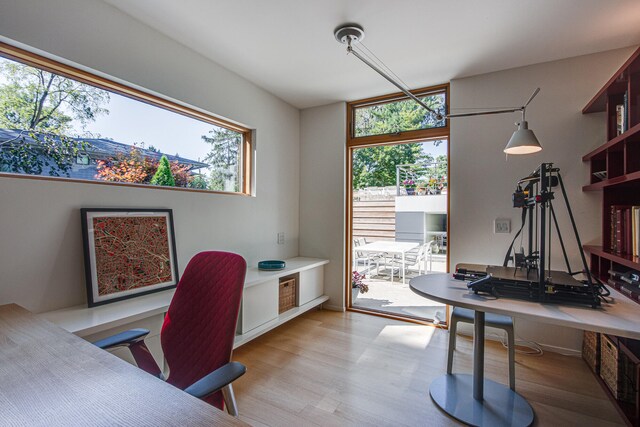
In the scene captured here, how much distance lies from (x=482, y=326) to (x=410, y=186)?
2.42 m

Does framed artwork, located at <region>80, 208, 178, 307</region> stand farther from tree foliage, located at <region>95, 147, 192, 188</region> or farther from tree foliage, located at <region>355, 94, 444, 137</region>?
tree foliage, located at <region>355, 94, 444, 137</region>

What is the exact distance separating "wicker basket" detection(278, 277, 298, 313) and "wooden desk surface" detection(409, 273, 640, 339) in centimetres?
164

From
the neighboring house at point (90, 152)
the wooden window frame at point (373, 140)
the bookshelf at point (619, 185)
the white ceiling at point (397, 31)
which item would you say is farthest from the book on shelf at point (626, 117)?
the neighboring house at point (90, 152)

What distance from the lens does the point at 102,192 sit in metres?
2.01

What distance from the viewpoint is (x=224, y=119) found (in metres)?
2.96

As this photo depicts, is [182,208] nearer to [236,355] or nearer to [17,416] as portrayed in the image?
[236,355]

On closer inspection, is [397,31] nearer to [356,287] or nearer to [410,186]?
[410,186]

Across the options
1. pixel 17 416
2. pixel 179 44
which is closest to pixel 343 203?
pixel 179 44

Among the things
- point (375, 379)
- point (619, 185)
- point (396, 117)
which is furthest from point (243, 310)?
point (619, 185)

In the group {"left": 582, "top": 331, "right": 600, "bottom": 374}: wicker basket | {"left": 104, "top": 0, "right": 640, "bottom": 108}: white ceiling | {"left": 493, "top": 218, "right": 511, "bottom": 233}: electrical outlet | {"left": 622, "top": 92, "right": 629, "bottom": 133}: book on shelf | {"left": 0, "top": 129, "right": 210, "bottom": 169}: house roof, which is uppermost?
{"left": 104, "top": 0, "right": 640, "bottom": 108}: white ceiling

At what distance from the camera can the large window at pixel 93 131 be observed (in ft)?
5.67

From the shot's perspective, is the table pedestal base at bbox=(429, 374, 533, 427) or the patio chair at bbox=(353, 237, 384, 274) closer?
the table pedestal base at bbox=(429, 374, 533, 427)

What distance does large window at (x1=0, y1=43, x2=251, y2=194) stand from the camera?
1.73 meters

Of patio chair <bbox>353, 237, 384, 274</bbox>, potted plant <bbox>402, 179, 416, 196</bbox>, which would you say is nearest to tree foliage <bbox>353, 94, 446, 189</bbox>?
potted plant <bbox>402, 179, 416, 196</bbox>
